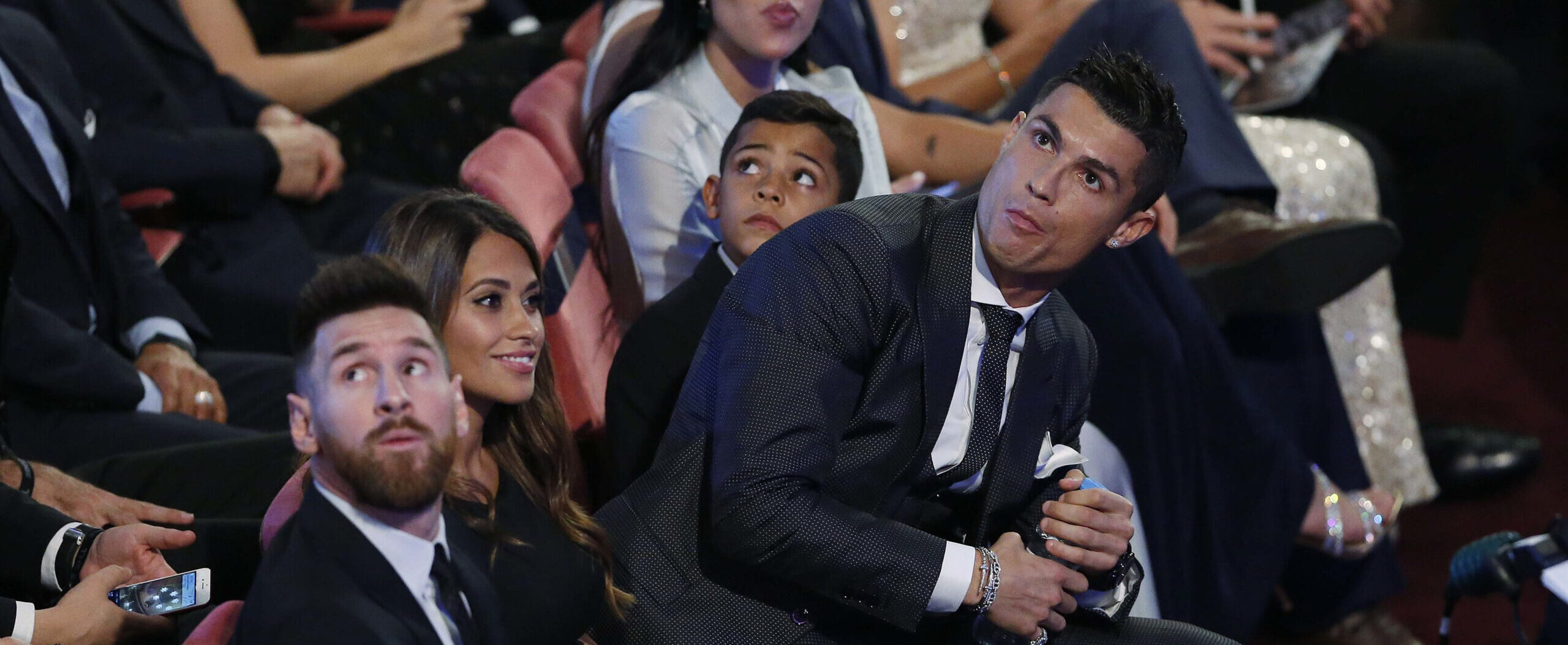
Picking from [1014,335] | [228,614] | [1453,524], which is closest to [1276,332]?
[1453,524]

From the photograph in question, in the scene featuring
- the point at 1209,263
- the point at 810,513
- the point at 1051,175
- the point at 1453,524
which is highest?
the point at 1051,175

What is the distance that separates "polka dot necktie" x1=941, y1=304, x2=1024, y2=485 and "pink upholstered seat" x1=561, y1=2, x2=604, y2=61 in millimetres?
1229

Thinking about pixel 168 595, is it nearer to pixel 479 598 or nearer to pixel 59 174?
pixel 479 598

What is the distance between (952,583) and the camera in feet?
4.44

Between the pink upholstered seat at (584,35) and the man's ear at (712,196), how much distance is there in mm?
657

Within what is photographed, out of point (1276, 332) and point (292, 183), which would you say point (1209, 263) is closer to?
point (1276, 332)

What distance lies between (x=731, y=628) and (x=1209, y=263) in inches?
49.9

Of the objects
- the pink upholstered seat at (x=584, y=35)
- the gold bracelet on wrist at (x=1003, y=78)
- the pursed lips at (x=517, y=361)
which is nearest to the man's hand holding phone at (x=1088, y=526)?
the pursed lips at (x=517, y=361)

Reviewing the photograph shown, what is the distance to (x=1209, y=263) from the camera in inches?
94.5

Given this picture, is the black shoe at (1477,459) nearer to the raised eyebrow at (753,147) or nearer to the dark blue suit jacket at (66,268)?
the raised eyebrow at (753,147)

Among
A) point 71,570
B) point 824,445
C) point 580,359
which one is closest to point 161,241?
point 580,359

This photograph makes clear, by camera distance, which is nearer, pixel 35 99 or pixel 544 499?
pixel 544 499

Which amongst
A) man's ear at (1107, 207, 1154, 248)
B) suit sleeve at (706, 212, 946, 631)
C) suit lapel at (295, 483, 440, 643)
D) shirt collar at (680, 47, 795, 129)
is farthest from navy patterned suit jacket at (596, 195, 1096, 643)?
shirt collar at (680, 47, 795, 129)

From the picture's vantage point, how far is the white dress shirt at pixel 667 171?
6.52ft
